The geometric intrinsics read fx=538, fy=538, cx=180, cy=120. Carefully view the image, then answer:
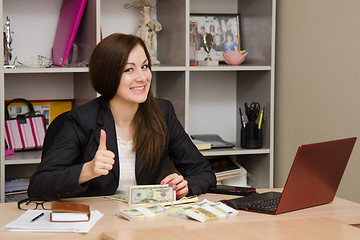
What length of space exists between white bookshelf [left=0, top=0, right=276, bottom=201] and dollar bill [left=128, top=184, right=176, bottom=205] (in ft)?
3.85

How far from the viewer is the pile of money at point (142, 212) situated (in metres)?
1.68

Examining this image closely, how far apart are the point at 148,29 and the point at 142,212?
1666mm

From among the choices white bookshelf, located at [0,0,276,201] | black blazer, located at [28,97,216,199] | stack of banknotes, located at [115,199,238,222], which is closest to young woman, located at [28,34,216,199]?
black blazer, located at [28,97,216,199]

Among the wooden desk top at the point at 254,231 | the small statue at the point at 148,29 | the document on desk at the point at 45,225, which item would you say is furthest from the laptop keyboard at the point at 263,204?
the small statue at the point at 148,29

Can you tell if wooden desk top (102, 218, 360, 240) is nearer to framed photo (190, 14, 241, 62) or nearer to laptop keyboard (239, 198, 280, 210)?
laptop keyboard (239, 198, 280, 210)

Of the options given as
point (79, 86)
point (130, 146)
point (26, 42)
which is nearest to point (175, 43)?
point (79, 86)

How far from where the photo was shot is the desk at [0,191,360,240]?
154cm

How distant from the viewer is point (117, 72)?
2188 millimetres

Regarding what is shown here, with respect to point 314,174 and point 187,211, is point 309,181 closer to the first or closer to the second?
point 314,174

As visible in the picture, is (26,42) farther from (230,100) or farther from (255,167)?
(255,167)

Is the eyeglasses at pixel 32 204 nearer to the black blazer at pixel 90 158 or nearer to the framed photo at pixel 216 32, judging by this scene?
the black blazer at pixel 90 158

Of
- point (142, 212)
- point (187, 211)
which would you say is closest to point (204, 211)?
point (187, 211)

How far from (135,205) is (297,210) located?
1.82 ft

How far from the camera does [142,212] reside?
173cm
